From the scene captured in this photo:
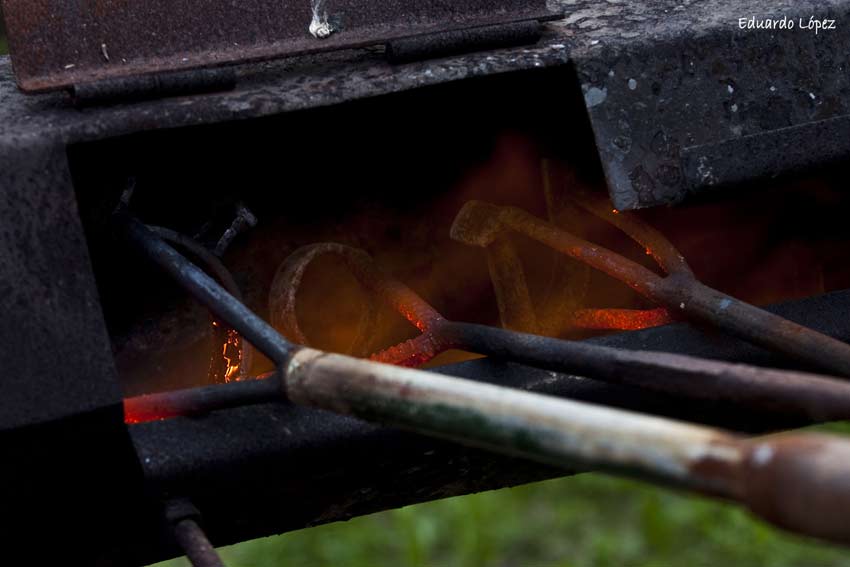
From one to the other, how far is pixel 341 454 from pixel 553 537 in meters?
3.28

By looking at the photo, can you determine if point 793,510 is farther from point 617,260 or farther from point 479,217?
point 479,217

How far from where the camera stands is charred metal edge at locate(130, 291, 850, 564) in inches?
59.7

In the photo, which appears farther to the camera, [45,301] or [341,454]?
[341,454]

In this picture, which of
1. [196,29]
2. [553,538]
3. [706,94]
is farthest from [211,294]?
[553,538]

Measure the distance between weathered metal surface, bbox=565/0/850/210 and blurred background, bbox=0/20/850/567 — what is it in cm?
288

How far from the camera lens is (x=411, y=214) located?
220 centimetres

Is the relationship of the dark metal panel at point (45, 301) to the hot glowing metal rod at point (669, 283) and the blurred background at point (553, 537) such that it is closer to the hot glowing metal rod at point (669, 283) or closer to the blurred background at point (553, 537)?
the hot glowing metal rod at point (669, 283)

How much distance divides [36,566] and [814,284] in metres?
1.51

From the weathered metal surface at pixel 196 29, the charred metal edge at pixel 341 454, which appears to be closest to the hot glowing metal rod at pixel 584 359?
the charred metal edge at pixel 341 454

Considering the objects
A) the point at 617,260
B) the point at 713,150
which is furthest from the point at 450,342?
the point at 713,150

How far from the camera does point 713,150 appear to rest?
1760 mm

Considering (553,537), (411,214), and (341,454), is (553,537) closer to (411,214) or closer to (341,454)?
(411,214)

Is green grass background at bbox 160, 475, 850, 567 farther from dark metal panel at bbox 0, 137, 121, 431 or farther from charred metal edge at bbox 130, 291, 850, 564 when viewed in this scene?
dark metal panel at bbox 0, 137, 121, 431

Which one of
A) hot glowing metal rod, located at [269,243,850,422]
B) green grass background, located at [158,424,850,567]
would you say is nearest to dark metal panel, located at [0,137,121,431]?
hot glowing metal rod, located at [269,243,850,422]
